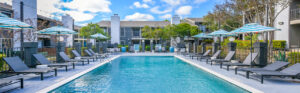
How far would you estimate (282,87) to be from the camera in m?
4.74

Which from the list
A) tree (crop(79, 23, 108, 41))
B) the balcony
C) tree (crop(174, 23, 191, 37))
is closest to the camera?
the balcony

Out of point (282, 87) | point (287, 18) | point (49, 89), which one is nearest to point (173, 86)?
point (282, 87)

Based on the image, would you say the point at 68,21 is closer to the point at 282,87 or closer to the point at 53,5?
the point at 53,5

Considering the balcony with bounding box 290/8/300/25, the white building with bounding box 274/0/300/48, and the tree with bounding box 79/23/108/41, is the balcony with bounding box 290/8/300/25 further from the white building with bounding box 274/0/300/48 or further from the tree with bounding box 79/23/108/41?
the tree with bounding box 79/23/108/41

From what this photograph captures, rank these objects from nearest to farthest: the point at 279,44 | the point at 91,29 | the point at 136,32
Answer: the point at 279,44, the point at 91,29, the point at 136,32

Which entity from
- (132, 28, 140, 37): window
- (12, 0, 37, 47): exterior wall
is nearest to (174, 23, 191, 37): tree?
(132, 28, 140, 37): window

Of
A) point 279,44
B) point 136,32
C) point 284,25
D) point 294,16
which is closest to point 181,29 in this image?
point 284,25

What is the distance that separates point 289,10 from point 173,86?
52.1ft

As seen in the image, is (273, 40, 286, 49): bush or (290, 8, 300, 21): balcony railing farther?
(290, 8, 300, 21): balcony railing

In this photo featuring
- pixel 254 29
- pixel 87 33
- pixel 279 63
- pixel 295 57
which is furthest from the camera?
pixel 87 33

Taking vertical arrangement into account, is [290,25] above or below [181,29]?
below

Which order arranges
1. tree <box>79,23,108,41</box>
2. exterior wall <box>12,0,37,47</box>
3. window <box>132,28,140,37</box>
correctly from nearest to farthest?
exterior wall <box>12,0,37,47</box> → tree <box>79,23,108,41</box> → window <box>132,28,140,37</box>

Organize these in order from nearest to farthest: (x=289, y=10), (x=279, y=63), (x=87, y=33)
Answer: (x=279, y=63)
(x=289, y=10)
(x=87, y=33)

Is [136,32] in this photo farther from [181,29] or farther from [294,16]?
[294,16]
